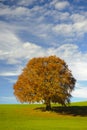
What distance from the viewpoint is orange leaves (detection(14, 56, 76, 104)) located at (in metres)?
85.4

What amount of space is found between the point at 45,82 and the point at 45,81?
0.39 meters

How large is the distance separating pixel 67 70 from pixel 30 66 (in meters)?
9.67

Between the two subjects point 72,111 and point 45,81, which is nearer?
point 45,81

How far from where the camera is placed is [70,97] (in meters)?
88.4

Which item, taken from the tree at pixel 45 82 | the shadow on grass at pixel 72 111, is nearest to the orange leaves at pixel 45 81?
the tree at pixel 45 82

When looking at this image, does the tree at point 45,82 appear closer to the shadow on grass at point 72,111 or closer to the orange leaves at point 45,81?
the orange leaves at point 45,81

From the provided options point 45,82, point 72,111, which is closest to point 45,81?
point 45,82

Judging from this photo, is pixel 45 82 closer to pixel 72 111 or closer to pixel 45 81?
pixel 45 81

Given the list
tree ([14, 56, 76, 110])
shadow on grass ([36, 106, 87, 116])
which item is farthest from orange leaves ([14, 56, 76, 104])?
shadow on grass ([36, 106, 87, 116])

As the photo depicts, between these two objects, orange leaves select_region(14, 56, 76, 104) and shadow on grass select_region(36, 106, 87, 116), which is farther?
shadow on grass select_region(36, 106, 87, 116)

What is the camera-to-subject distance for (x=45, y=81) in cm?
8656

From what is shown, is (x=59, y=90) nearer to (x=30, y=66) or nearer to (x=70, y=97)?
(x=70, y=97)

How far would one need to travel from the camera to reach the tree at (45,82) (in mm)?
85500

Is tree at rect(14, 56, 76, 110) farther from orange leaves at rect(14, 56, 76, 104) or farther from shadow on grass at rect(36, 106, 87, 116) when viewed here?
shadow on grass at rect(36, 106, 87, 116)
